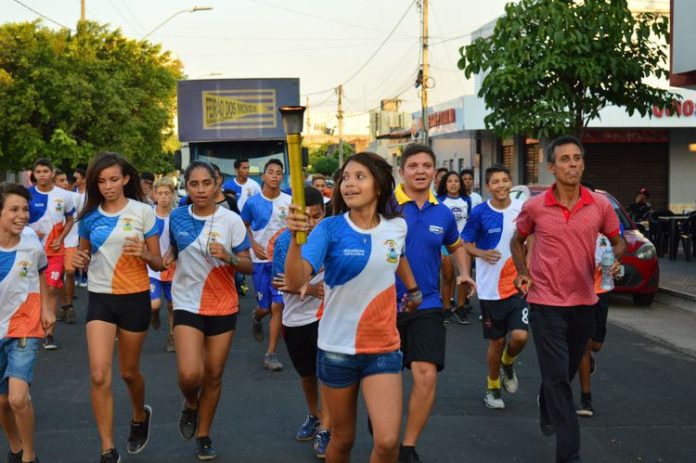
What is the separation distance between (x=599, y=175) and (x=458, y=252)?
80.9 feet

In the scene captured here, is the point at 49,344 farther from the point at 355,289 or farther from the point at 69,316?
the point at 355,289

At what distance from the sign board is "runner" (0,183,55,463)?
1428cm

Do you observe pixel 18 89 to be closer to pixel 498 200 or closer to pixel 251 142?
pixel 251 142

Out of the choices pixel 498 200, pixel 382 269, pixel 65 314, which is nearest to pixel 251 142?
pixel 65 314

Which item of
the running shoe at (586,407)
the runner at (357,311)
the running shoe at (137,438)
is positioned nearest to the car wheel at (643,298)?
the running shoe at (586,407)

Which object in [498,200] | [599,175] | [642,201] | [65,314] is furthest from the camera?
[599,175]

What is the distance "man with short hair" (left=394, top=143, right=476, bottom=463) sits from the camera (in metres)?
6.07

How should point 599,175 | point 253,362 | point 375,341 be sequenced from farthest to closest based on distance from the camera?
point 599,175, point 253,362, point 375,341

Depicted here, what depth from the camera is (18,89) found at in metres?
31.1

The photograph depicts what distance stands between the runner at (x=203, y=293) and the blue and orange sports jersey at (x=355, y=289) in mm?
1488

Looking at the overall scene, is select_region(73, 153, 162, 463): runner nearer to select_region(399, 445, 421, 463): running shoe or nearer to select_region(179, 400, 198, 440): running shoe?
select_region(179, 400, 198, 440): running shoe

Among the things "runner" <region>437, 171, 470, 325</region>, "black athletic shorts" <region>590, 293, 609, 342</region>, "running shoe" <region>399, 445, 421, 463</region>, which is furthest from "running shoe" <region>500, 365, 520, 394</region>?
"runner" <region>437, 171, 470, 325</region>

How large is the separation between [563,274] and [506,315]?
1.79 m

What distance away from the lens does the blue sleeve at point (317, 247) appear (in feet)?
15.7
